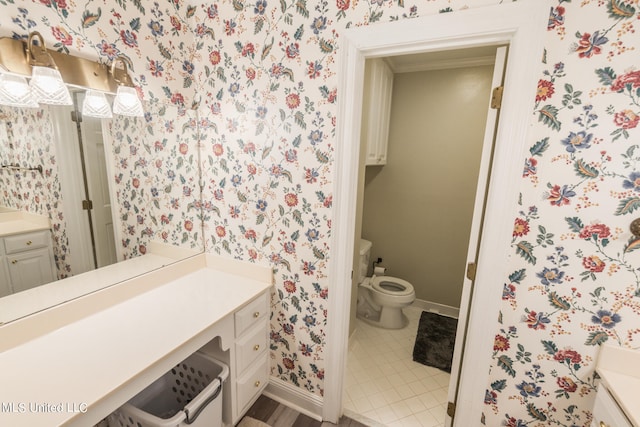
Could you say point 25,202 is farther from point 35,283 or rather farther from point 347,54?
point 347,54

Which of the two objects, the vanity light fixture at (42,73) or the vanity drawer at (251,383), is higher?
the vanity light fixture at (42,73)

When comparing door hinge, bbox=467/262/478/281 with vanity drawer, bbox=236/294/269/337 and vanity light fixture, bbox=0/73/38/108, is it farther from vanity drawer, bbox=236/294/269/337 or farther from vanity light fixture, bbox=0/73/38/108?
vanity light fixture, bbox=0/73/38/108

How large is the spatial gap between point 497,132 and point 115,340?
67.0 inches

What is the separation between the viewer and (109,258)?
4.48 feet

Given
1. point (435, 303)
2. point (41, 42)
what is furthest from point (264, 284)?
point (435, 303)

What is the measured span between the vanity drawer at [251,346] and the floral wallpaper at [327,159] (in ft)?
0.36

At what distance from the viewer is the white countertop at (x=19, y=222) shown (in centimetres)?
106

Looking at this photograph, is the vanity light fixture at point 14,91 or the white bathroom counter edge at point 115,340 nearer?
the white bathroom counter edge at point 115,340

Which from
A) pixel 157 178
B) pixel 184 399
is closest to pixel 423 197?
pixel 157 178

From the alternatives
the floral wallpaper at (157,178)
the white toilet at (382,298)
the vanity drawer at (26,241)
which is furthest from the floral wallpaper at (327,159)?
the white toilet at (382,298)

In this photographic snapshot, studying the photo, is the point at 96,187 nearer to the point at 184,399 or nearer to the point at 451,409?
the point at 184,399

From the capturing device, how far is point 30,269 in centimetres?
111

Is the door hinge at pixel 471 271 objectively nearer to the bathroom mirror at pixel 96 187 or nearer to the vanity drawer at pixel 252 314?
the vanity drawer at pixel 252 314

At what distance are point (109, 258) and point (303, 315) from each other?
101 cm
